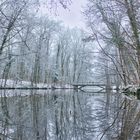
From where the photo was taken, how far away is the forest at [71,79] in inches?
269

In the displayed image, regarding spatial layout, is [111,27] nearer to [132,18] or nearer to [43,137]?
[132,18]

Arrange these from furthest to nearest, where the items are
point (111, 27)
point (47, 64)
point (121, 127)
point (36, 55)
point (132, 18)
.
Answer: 1. point (47, 64)
2. point (36, 55)
3. point (111, 27)
4. point (132, 18)
5. point (121, 127)

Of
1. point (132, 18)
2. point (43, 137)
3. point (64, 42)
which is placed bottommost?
point (43, 137)

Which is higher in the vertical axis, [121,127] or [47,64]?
[47,64]

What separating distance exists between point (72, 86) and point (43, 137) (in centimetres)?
6241

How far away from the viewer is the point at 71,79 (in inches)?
3147

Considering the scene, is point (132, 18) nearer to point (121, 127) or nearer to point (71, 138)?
point (121, 127)

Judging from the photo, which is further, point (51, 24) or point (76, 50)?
point (76, 50)

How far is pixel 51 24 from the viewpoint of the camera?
181ft

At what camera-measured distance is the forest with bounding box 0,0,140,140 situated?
684cm

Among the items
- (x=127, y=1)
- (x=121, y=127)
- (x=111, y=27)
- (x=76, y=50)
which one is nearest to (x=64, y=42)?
(x=76, y=50)

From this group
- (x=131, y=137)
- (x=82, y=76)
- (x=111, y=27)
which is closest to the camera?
(x=131, y=137)

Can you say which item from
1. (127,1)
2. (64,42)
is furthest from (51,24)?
(127,1)

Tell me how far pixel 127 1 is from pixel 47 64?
152ft
